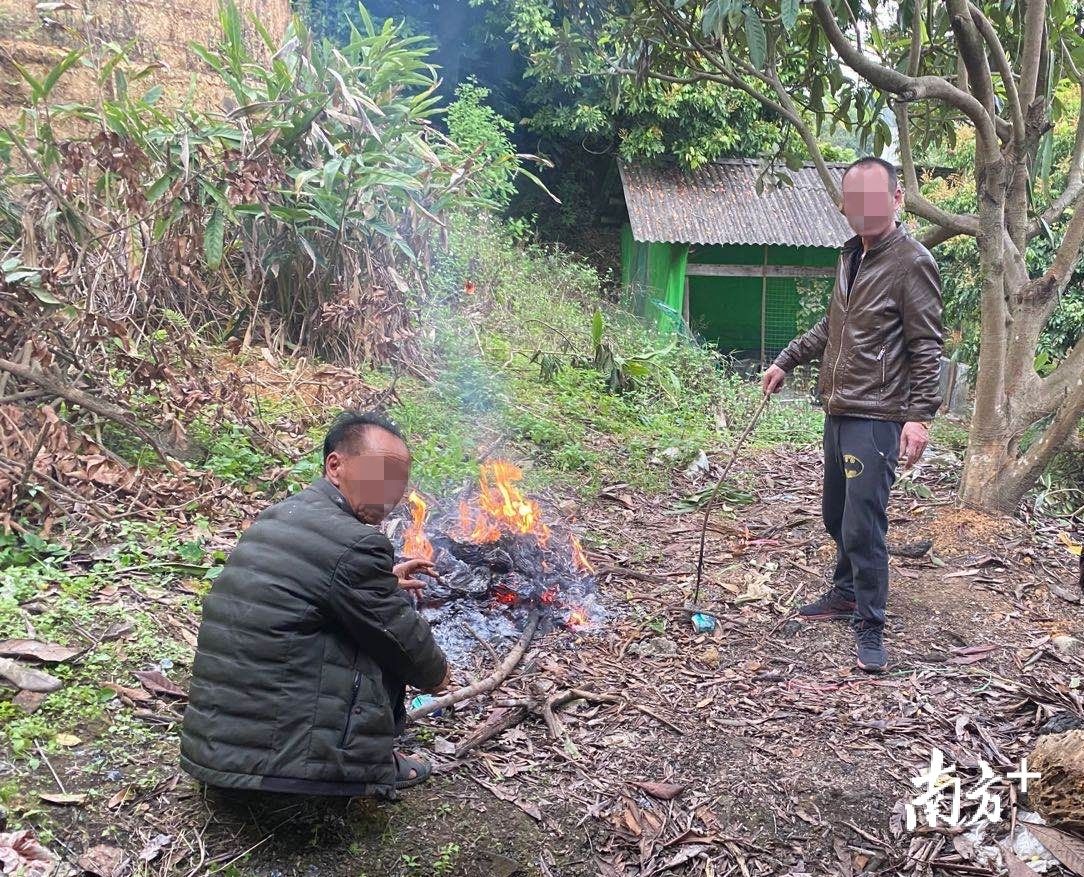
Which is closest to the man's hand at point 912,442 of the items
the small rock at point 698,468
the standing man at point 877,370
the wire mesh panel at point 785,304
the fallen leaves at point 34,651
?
the standing man at point 877,370

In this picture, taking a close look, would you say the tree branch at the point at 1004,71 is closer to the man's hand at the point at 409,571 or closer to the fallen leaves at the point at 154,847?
the man's hand at the point at 409,571

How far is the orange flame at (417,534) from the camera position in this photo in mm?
4621

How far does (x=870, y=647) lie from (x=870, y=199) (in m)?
2.08

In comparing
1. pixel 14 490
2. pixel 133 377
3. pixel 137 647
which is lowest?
pixel 137 647

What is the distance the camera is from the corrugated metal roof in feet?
44.8

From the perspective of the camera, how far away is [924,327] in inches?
146

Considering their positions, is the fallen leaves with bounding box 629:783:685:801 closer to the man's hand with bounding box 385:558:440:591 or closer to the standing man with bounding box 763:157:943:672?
the man's hand with bounding box 385:558:440:591

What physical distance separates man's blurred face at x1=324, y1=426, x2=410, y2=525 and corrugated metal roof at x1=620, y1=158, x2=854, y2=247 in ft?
36.7

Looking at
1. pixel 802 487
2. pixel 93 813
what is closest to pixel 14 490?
pixel 93 813

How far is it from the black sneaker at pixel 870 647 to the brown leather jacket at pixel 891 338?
3.29 ft

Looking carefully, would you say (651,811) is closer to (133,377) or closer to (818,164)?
(133,377)

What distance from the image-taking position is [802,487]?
6.85 metres

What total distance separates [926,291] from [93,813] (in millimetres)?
3825

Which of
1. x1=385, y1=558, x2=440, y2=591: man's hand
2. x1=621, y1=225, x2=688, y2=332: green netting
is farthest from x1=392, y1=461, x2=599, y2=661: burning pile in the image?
x1=621, y1=225, x2=688, y2=332: green netting
